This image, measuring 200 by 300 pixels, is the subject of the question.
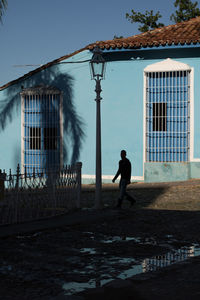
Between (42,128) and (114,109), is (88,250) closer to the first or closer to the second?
(114,109)

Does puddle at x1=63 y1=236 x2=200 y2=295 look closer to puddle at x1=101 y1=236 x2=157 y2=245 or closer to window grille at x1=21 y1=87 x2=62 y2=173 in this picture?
puddle at x1=101 y1=236 x2=157 y2=245

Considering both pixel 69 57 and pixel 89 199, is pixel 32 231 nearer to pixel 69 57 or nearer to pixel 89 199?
pixel 89 199

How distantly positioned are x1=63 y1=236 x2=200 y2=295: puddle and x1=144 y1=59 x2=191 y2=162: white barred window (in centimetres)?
1109

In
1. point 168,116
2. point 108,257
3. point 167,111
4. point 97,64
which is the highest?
point 97,64

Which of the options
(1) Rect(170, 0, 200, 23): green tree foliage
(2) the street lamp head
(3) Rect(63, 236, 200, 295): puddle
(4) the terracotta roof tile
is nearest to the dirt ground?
(3) Rect(63, 236, 200, 295): puddle

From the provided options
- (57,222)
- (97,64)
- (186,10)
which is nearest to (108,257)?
(57,222)

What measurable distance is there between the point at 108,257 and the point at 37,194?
12.2ft

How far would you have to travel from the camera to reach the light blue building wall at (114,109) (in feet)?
60.0

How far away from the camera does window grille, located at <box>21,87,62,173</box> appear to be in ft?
65.8

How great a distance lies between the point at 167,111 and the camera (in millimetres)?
18500

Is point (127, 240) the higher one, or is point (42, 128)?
point (42, 128)

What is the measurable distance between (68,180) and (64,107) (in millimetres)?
8796

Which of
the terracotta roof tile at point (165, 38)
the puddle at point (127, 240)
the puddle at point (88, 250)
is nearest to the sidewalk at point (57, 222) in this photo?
the puddle at point (127, 240)

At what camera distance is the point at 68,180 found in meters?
11.4
